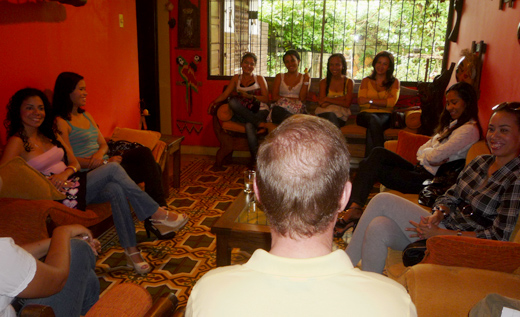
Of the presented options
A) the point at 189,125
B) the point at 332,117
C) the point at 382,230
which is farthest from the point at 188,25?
the point at 382,230

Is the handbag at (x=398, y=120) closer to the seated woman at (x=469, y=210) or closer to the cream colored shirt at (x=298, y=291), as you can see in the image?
the seated woman at (x=469, y=210)

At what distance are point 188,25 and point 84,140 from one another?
2.65 m

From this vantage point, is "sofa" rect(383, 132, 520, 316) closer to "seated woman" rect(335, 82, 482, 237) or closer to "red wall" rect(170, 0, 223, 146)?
"seated woman" rect(335, 82, 482, 237)

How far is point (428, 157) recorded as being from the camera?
2885 mm

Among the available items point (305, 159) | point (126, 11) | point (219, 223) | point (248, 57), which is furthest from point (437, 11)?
point (305, 159)

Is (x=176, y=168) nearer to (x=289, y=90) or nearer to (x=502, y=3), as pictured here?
(x=289, y=90)

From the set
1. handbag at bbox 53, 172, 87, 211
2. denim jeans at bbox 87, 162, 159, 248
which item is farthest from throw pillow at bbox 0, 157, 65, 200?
denim jeans at bbox 87, 162, 159, 248

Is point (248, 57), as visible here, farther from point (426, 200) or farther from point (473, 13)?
point (426, 200)

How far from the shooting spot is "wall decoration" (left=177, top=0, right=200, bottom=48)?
5.12 m

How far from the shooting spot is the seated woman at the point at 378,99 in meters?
4.35

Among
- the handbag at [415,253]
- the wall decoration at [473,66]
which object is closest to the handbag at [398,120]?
the wall decoration at [473,66]

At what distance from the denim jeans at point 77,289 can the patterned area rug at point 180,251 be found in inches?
25.9

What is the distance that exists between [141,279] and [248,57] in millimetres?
2934

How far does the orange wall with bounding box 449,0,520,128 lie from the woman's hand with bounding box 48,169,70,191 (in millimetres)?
2832
